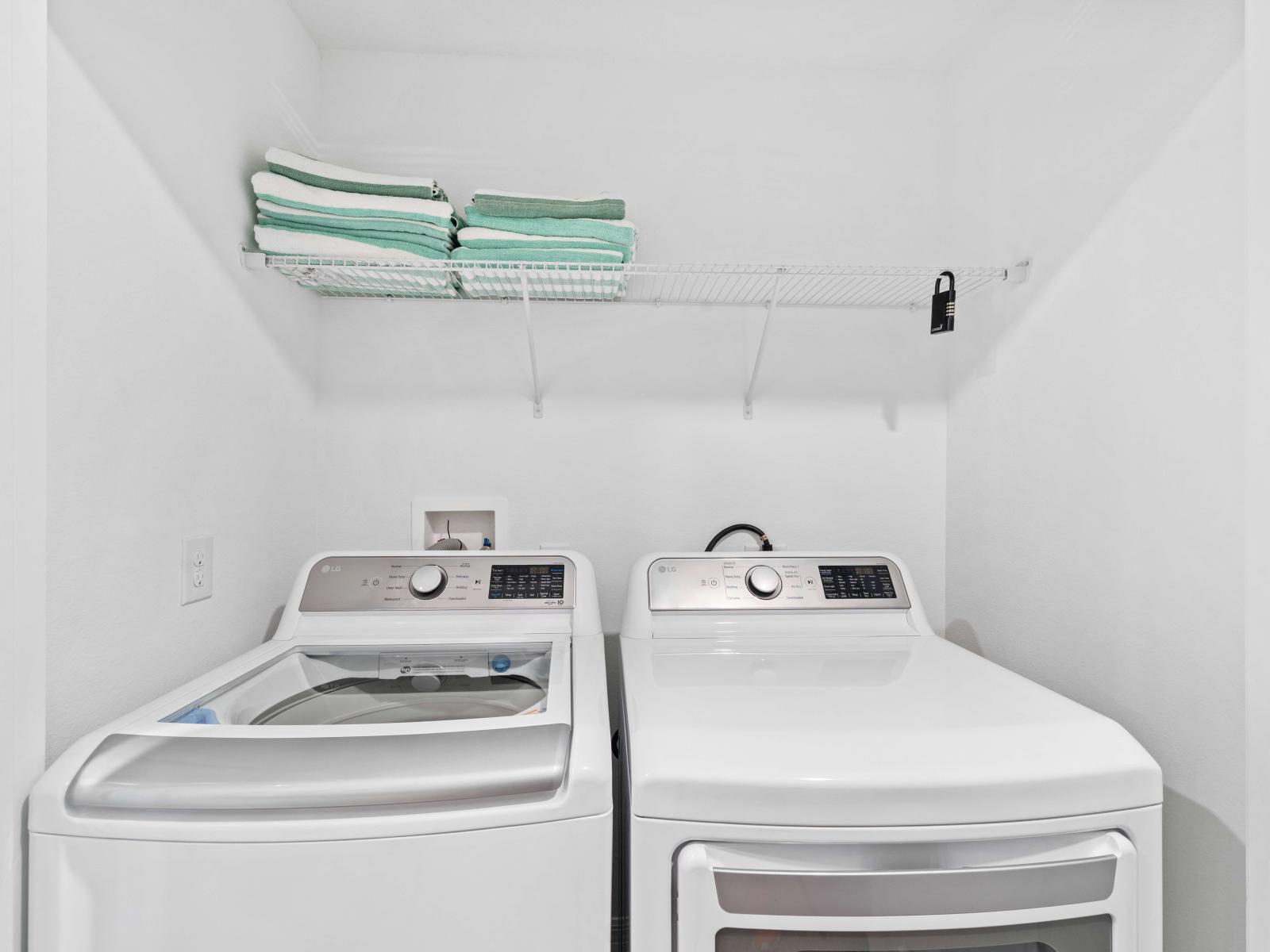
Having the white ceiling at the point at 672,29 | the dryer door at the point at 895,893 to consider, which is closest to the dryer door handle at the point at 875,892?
the dryer door at the point at 895,893

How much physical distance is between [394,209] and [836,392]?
3.78 feet

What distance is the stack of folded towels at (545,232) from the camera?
1437 millimetres

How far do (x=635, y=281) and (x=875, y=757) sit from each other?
124 centimetres

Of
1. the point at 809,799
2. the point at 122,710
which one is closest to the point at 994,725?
the point at 809,799

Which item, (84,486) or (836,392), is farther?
(836,392)

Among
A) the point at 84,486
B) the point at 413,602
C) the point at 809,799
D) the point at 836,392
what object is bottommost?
the point at 809,799

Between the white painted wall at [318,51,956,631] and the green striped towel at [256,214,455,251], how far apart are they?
314 millimetres

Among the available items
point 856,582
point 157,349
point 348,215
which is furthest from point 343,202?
point 856,582

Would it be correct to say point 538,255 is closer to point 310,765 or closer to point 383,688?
point 383,688

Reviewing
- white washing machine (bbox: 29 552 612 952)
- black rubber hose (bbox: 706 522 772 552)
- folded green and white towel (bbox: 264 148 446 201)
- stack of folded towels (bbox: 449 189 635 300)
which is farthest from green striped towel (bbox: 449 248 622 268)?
white washing machine (bbox: 29 552 612 952)

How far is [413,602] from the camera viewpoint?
1.40 m

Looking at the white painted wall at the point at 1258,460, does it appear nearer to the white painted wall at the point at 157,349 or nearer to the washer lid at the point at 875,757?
the washer lid at the point at 875,757

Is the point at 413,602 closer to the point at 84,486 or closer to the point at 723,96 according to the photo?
the point at 84,486

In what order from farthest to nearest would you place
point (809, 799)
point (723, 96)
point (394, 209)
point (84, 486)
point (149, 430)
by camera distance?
point (723, 96) → point (394, 209) → point (149, 430) → point (84, 486) → point (809, 799)
